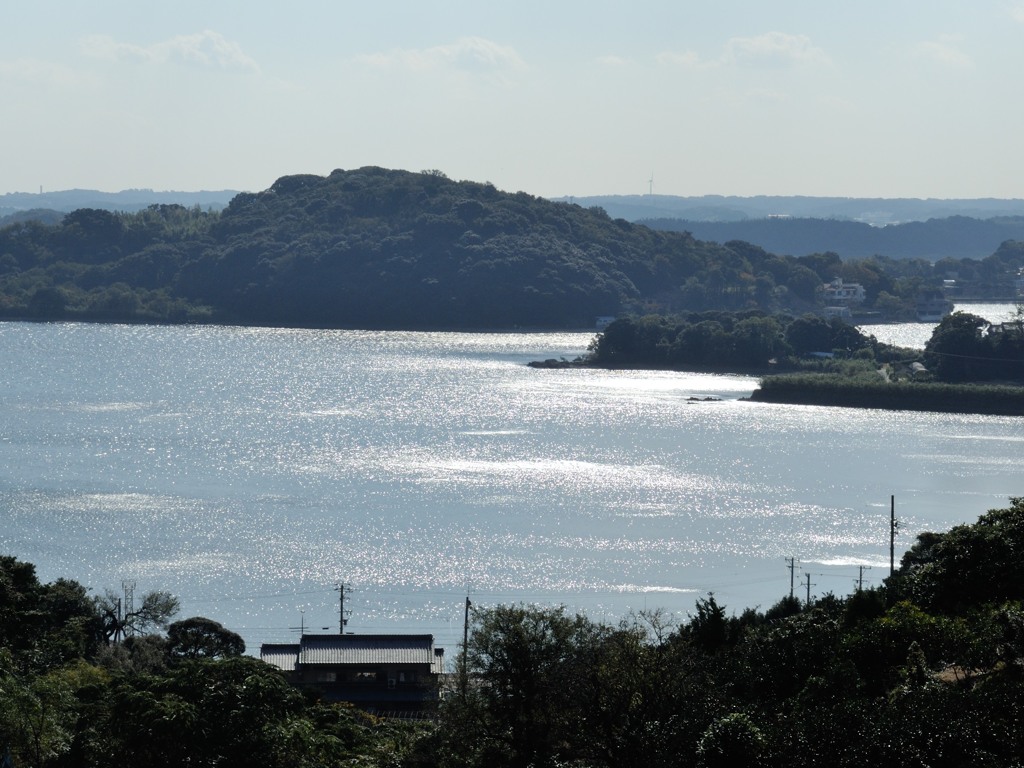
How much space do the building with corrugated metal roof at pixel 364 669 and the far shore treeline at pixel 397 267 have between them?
50.2 meters

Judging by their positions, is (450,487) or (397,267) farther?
(397,267)

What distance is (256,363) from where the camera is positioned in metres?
48.8

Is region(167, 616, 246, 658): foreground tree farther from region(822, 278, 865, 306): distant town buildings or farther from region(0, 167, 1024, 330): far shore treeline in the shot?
region(822, 278, 865, 306): distant town buildings

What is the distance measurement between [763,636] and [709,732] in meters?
2.74

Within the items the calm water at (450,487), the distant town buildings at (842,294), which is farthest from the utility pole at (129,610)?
the distant town buildings at (842,294)

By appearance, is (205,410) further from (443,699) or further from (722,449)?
(443,699)

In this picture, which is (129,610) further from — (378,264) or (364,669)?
(378,264)

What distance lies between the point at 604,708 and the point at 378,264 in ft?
205

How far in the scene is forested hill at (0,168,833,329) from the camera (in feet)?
214

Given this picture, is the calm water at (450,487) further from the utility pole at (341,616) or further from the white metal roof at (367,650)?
the white metal roof at (367,650)

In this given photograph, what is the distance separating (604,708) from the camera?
7.88m

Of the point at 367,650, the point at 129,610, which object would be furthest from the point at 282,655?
the point at 129,610

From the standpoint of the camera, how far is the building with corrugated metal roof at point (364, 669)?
1298 cm

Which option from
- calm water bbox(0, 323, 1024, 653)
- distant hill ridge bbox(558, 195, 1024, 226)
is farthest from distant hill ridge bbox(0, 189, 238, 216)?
calm water bbox(0, 323, 1024, 653)
